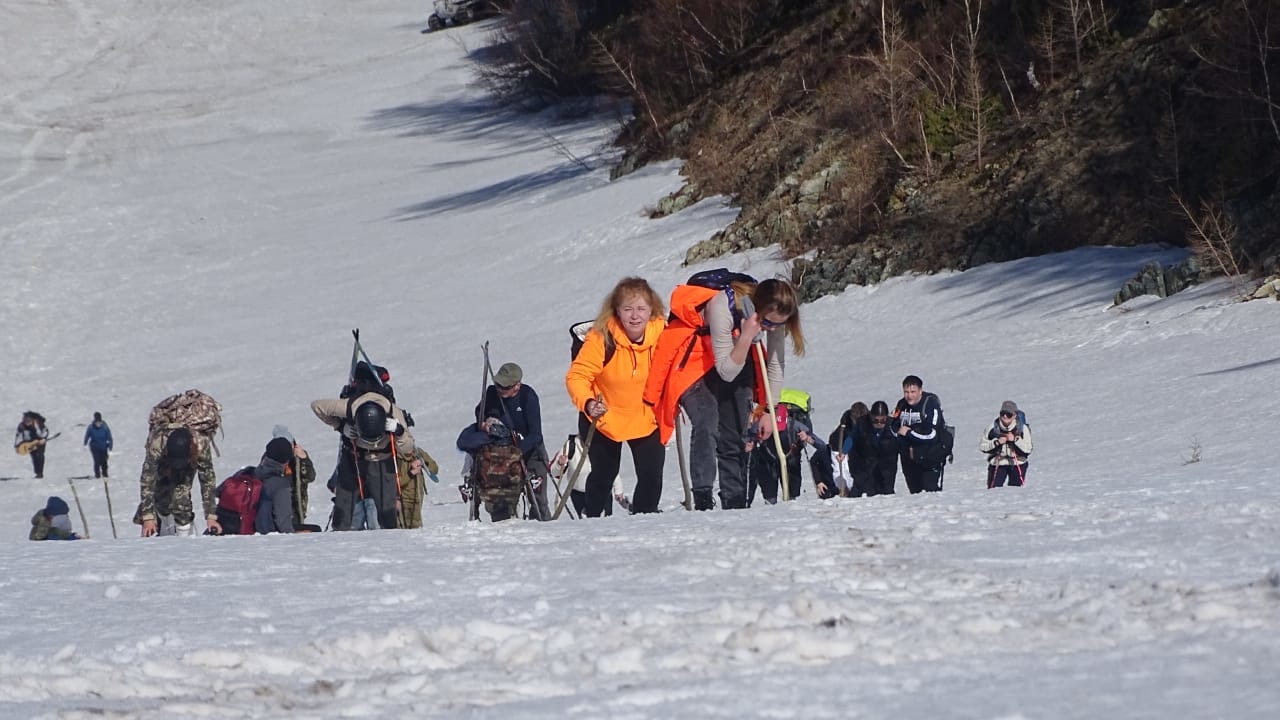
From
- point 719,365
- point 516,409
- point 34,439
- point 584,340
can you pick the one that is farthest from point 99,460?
point 719,365

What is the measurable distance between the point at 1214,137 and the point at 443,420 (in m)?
12.0

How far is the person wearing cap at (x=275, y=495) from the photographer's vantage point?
37.7 ft

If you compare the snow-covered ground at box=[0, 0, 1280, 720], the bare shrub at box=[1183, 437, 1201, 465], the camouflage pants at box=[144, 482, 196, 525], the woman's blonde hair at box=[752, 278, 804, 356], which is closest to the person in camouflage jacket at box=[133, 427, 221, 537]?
the camouflage pants at box=[144, 482, 196, 525]

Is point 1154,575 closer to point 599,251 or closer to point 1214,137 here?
point 1214,137

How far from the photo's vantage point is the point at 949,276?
25656 mm

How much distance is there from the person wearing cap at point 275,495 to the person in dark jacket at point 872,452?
4.48m

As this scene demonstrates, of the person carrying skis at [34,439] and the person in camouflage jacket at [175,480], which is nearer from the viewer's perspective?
the person in camouflage jacket at [175,480]

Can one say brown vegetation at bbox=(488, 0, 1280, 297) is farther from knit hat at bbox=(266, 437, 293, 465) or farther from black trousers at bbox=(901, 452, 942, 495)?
knit hat at bbox=(266, 437, 293, 465)

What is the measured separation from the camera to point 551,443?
19766 mm

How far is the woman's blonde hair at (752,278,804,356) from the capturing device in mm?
7863

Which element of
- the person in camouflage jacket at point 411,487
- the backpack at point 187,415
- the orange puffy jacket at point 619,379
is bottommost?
the person in camouflage jacket at point 411,487

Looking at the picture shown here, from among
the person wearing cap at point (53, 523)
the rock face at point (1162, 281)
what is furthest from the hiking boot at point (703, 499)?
the rock face at point (1162, 281)

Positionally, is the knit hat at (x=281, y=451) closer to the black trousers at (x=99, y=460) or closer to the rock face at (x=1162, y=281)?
the black trousers at (x=99, y=460)

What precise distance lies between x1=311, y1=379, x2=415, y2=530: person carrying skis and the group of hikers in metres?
0.01
